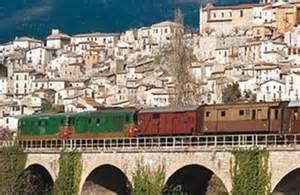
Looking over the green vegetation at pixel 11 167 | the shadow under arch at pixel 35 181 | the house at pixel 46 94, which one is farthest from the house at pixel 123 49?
the green vegetation at pixel 11 167

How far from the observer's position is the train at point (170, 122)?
3981 cm

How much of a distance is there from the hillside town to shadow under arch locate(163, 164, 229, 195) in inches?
1246

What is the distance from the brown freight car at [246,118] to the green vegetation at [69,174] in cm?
795

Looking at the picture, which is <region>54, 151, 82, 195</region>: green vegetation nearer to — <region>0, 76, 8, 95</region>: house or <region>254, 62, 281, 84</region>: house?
<region>254, 62, 281, 84</region>: house

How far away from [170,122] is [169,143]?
253 centimetres

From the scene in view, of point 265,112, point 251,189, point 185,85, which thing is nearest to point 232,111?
point 265,112

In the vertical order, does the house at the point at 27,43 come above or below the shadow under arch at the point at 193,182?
above

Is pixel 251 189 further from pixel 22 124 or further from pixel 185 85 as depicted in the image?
pixel 185 85

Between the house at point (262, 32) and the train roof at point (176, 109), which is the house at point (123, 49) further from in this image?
the train roof at point (176, 109)

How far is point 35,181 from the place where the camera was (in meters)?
51.5

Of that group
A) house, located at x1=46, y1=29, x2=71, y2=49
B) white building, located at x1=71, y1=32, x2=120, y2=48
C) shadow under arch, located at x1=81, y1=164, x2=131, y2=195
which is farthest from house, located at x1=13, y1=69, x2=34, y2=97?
shadow under arch, located at x1=81, y1=164, x2=131, y2=195

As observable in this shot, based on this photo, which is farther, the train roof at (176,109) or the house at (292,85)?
the house at (292,85)

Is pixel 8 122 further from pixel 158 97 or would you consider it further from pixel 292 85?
pixel 292 85

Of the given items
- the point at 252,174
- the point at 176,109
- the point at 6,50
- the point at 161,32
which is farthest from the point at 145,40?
the point at 252,174
